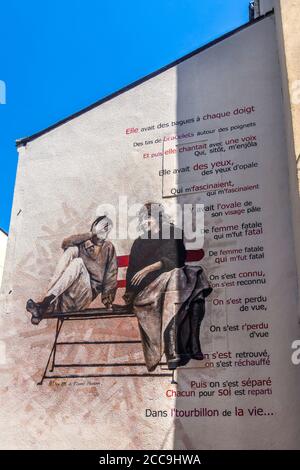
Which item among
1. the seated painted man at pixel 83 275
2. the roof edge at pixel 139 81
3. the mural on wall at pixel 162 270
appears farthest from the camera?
the roof edge at pixel 139 81

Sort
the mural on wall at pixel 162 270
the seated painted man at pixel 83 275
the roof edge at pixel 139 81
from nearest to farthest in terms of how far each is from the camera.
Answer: the mural on wall at pixel 162 270
the seated painted man at pixel 83 275
the roof edge at pixel 139 81

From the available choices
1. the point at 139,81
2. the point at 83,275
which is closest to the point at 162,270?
the point at 83,275

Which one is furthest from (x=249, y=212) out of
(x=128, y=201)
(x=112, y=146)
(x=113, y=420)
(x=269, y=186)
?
(x=113, y=420)

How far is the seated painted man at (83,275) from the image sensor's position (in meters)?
6.38

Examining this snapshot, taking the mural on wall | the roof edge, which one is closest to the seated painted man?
the mural on wall

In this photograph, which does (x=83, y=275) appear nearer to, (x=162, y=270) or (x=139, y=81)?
(x=162, y=270)

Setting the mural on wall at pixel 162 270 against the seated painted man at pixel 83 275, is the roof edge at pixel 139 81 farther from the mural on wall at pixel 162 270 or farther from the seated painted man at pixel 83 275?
the seated painted man at pixel 83 275

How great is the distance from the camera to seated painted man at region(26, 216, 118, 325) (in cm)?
638

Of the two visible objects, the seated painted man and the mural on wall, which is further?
the seated painted man

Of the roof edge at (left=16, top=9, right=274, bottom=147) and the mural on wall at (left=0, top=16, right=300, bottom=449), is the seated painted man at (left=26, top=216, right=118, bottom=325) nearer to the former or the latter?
the mural on wall at (left=0, top=16, right=300, bottom=449)

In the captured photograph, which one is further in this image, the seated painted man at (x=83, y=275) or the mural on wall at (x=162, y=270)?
the seated painted man at (x=83, y=275)

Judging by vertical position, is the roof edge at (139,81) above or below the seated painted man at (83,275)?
above

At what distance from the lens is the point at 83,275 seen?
21.4 feet

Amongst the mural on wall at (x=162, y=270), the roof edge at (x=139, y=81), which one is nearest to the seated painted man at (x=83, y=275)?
the mural on wall at (x=162, y=270)
